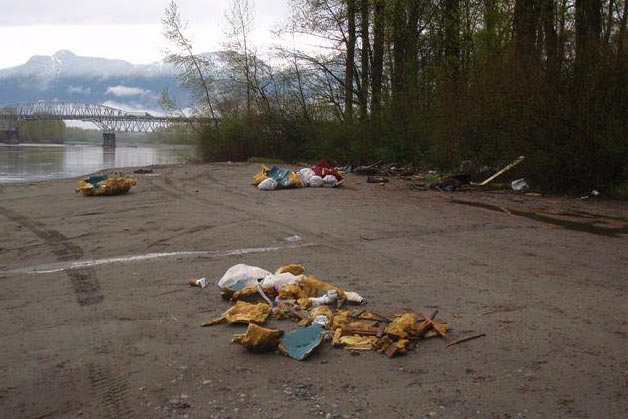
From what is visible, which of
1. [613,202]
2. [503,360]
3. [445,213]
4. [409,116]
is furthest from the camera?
[409,116]

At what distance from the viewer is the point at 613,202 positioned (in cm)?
1163

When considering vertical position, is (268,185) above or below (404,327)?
above

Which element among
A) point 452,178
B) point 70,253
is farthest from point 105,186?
Result: point 452,178

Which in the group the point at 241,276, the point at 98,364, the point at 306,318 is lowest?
the point at 98,364

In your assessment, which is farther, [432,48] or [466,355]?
[432,48]

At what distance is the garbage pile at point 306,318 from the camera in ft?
13.1

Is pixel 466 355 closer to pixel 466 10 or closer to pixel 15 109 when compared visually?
pixel 466 10

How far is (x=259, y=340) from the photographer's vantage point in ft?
13.0

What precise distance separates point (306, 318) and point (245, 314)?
45cm

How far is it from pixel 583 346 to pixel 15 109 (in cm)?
7520

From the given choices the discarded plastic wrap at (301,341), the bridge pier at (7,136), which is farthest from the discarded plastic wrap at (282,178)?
the bridge pier at (7,136)

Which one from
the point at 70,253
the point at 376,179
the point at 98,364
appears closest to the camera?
the point at 98,364

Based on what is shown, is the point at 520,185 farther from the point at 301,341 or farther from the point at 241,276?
the point at 301,341

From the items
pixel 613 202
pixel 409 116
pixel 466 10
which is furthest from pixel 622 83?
pixel 409 116
